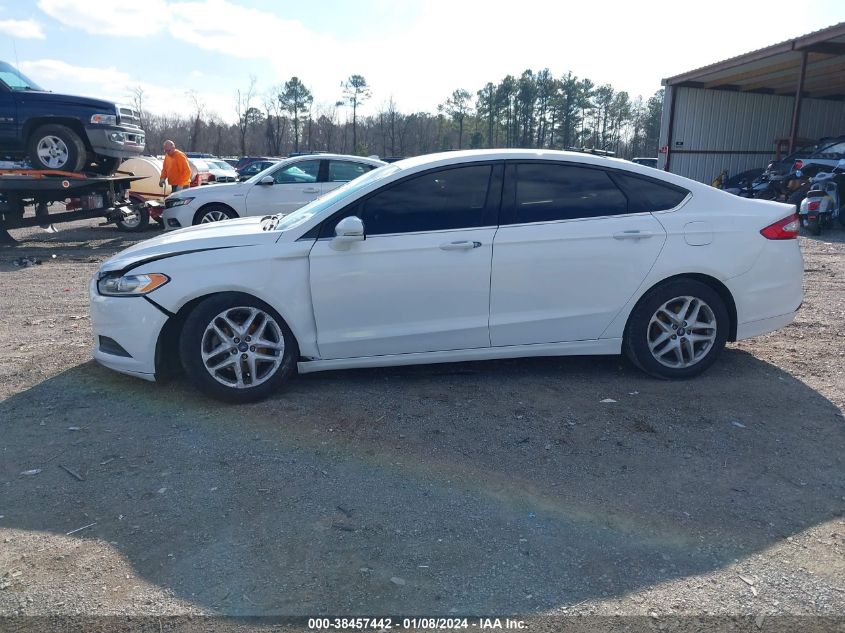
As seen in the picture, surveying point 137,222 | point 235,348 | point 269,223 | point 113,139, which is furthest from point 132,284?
point 137,222

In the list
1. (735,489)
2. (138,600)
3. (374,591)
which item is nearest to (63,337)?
(138,600)

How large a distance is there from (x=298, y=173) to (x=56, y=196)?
4611 mm

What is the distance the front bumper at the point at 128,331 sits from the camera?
4.47 m

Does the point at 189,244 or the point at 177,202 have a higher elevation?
the point at 177,202

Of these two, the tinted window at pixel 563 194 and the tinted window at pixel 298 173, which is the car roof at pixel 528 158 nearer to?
the tinted window at pixel 563 194

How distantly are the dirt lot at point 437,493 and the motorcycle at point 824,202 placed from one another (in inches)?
362

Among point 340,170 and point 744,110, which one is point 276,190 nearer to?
point 340,170

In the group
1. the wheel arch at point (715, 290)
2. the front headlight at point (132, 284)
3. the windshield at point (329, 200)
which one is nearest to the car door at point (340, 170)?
the windshield at point (329, 200)

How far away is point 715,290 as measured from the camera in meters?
4.93

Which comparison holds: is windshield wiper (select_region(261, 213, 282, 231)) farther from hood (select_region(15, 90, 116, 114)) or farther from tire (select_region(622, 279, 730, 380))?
hood (select_region(15, 90, 116, 114))

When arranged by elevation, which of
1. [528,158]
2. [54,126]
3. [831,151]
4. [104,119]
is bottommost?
[528,158]

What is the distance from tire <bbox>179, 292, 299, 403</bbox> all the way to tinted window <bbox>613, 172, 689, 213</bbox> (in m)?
2.59

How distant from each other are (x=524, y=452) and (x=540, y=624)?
1.40 meters

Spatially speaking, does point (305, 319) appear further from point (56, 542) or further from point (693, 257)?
point (693, 257)
